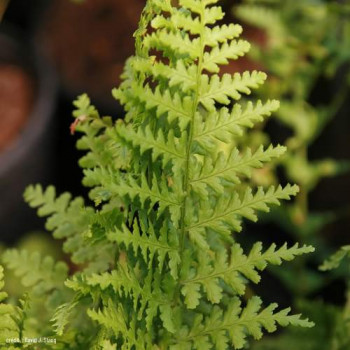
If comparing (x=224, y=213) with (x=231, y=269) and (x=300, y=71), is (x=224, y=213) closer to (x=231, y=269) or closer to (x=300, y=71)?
(x=231, y=269)

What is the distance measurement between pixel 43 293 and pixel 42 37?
5.43 ft

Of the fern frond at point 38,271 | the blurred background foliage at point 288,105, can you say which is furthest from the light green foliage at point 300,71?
the fern frond at point 38,271

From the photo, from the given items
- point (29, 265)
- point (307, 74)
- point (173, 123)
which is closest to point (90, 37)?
point (307, 74)

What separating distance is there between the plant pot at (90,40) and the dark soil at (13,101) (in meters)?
0.11

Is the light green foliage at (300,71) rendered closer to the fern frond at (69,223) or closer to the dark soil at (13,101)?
the fern frond at (69,223)

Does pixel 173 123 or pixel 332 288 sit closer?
pixel 173 123

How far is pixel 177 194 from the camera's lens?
53 centimetres

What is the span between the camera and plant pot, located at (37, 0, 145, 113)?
2189mm

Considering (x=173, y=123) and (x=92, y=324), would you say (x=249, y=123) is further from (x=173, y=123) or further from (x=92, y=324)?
(x=92, y=324)

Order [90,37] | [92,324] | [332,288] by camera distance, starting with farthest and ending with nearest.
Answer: [90,37]
[332,288]
[92,324]

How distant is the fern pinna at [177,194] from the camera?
50 cm

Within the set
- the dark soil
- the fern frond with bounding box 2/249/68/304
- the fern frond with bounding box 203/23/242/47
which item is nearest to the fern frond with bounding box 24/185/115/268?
the fern frond with bounding box 2/249/68/304

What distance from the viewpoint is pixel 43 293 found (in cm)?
71

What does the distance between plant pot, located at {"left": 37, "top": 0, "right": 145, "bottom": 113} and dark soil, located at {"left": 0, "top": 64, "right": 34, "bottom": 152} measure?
107 mm
